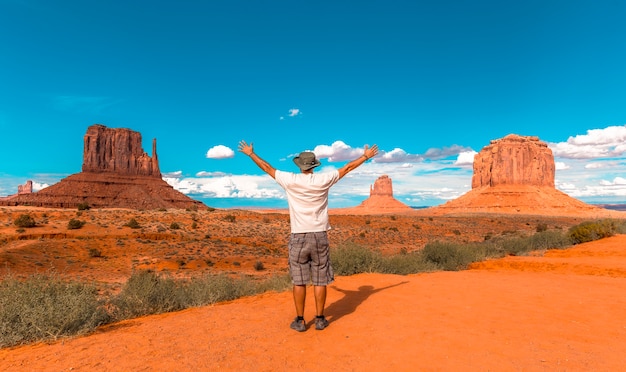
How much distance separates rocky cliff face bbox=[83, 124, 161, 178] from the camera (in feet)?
337

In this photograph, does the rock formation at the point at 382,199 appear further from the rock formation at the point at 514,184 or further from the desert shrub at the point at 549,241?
the desert shrub at the point at 549,241

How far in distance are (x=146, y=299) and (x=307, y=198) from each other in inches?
177

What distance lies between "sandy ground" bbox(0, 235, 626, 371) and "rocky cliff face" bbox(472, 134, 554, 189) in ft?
431

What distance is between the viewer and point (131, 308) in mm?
7012

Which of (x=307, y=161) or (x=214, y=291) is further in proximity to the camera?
(x=214, y=291)

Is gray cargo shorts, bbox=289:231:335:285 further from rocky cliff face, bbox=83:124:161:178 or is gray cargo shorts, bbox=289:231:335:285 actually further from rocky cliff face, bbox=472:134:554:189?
rocky cliff face, bbox=472:134:554:189

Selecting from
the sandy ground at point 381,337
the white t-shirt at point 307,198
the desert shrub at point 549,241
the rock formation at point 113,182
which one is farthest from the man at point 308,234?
the rock formation at point 113,182

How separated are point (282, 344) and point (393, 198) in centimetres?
17375

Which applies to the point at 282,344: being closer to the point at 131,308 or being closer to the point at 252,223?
the point at 131,308

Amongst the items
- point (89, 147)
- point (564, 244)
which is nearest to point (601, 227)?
point (564, 244)

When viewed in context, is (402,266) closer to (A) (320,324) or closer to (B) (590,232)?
(A) (320,324)

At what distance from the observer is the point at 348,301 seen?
6.81 meters

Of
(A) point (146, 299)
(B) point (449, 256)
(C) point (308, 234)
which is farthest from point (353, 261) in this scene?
(C) point (308, 234)

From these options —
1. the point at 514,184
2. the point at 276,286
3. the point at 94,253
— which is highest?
the point at 514,184
